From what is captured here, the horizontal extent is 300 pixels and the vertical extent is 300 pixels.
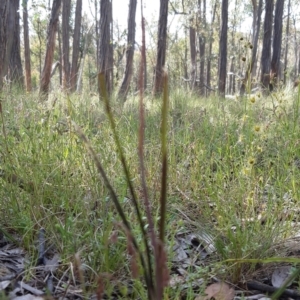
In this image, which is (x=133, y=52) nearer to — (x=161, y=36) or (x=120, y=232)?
(x=161, y=36)

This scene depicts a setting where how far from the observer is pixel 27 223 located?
4.16 ft

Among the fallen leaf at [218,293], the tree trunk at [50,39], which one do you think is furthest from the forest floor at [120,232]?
the tree trunk at [50,39]

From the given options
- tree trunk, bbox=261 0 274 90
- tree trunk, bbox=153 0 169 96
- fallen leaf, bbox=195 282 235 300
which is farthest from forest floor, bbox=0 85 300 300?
tree trunk, bbox=261 0 274 90

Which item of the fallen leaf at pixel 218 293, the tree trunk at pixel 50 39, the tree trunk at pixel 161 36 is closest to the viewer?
the fallen leaf at pixel 218 293

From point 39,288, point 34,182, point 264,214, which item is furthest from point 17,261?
point 264,214

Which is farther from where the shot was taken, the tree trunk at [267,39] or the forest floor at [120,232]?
the tree trunk at [267,39]

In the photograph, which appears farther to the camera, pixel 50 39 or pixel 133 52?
pixel 133 52

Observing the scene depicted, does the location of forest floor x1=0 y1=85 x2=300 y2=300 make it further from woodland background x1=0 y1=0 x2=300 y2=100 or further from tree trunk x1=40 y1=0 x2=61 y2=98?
tree trunk x1=40 y1=0 x2=61 y2=98

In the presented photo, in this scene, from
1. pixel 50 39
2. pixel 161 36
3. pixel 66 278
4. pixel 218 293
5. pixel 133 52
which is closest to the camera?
pixel 218 293

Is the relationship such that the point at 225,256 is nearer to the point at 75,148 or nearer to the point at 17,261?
the point at 17,261

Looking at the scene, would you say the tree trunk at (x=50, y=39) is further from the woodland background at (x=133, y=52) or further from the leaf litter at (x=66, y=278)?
the leaf litter at (x=66, y=278)

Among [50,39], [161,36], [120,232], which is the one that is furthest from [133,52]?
[120,232]

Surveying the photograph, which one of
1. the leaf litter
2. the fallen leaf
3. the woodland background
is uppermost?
the woodland background

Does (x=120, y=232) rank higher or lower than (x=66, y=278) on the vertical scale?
higher
